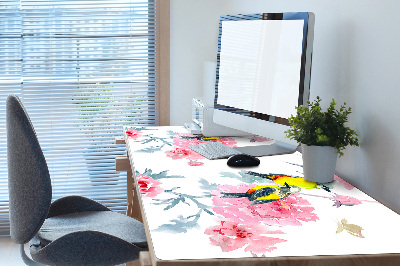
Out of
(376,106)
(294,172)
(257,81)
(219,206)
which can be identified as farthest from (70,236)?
(376,106)

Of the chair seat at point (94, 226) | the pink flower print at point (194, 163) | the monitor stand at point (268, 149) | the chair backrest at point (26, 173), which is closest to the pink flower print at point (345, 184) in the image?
the monitor stand at point (268, 149)

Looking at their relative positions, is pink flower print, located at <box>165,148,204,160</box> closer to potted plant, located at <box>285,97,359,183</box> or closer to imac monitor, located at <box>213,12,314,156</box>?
imac monitor, located at <box>213,12,314,156</box>

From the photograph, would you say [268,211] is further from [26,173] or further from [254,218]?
[26,173]

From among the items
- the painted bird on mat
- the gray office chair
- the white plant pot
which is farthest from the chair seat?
the white plant pot

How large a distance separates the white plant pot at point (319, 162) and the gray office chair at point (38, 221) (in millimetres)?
606

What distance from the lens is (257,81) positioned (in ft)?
6.78

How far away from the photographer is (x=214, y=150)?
2090 millimetres

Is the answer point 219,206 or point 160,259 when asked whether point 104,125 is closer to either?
point 219,206

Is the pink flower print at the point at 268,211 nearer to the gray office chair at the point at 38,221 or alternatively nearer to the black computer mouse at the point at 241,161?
the black computer mouse at the point at 241,161

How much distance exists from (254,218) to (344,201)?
0.30 m

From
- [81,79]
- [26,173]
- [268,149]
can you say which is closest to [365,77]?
[268,149]

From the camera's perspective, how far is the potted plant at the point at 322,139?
1.63 m

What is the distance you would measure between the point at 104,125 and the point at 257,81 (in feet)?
5.06

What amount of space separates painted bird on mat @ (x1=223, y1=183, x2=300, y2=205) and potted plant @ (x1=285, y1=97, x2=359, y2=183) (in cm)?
9
